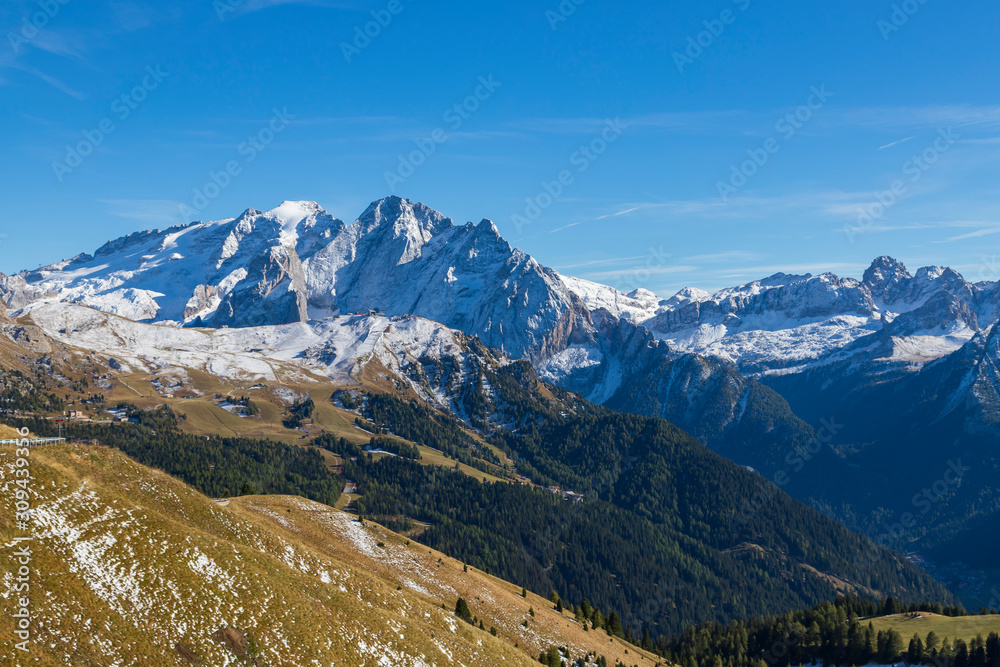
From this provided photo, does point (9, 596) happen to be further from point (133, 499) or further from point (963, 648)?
point (963, 648)

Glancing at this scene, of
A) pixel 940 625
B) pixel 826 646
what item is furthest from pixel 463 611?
pixel 940 625

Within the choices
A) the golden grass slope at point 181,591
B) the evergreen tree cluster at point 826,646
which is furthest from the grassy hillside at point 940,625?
the golden grass slope at point 181,591

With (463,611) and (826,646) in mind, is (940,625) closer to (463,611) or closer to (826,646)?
(826,646)

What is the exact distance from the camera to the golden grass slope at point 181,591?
176 feet

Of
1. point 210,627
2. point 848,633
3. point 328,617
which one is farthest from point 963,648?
point 210,627

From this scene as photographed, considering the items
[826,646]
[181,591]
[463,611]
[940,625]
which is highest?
[181,591]

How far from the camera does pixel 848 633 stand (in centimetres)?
17188

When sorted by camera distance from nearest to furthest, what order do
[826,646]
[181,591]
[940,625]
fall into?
1. [181,591]
2. [826,646]
3. [940,625]

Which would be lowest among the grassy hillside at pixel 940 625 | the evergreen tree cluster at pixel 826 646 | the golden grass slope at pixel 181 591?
the evergreen tree cluster at pixel 826 646

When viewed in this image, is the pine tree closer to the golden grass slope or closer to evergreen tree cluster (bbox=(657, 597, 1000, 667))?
the golden grass slope

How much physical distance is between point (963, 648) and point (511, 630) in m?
118

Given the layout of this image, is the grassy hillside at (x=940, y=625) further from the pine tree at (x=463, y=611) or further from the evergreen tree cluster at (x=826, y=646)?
the pine tree at (x=463, y=611)

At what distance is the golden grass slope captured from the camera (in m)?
53.6

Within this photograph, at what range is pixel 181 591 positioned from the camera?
2355 inches
